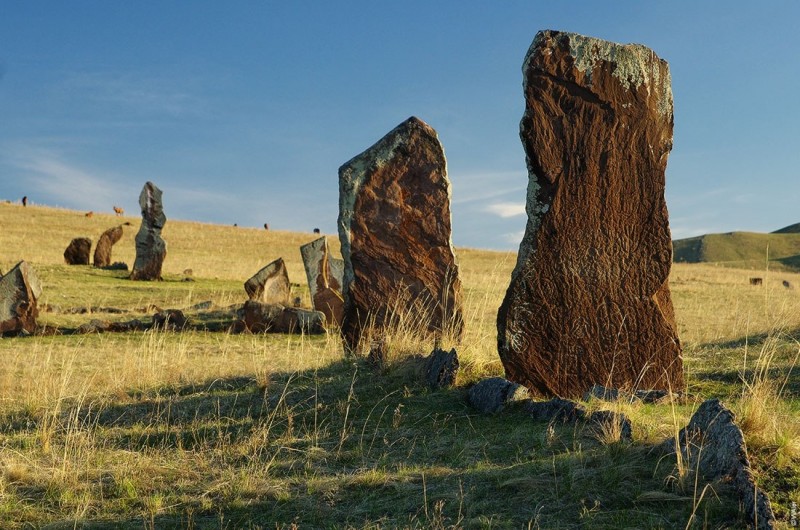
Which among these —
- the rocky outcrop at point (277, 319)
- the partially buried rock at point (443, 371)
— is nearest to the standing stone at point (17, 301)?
the rocky outcrop at point (277, 319)

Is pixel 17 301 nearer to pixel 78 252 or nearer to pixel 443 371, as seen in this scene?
pixel 443 371

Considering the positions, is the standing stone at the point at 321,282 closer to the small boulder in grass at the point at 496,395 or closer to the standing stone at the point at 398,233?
the standing stone at the point at 398,233

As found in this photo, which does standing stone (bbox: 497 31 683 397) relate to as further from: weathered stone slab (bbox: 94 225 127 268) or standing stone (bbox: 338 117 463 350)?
weathered stone slab (bbox: 94 225 127 268)

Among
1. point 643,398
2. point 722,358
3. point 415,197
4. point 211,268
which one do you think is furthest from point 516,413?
point 211,268

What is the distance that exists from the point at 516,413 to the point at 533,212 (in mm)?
1862

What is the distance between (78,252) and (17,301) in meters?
13.6

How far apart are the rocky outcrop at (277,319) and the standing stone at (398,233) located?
357 centimetres

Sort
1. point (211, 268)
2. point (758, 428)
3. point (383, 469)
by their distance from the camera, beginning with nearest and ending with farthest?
point (758, 428) < point (383, 469) < point (211, 268)

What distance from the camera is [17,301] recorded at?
49.4 ft

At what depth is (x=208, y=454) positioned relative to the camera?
6.60 meters

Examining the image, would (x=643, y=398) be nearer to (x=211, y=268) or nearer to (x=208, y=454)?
(x=208, y=454)

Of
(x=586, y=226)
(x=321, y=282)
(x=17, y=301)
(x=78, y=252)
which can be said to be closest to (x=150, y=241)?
(x=78, y=252)

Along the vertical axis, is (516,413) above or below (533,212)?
below

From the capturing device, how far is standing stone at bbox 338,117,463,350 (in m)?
12.1
